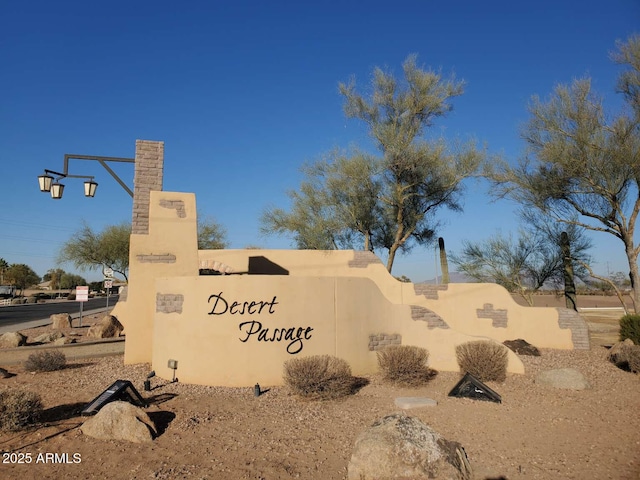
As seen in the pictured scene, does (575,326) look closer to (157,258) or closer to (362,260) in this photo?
(362,260)

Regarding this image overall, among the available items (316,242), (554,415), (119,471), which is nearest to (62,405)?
(119,471)

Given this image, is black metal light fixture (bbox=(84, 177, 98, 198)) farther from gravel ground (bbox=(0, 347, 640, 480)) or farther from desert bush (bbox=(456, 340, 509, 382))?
desert bush (bbox=(456, 340, 509, 382))

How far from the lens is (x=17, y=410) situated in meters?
6.33

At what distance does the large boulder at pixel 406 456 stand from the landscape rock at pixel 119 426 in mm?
3162

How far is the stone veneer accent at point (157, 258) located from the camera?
11.5 m

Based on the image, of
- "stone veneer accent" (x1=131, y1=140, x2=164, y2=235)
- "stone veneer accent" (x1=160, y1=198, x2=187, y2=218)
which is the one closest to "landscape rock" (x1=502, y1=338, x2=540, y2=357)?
"stone veneer accent" (x1=160, y1=198, x2=187, y2=218)

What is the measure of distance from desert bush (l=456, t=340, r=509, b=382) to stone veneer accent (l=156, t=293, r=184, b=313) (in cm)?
706

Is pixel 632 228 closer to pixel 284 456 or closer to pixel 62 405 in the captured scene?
pixel 284 456

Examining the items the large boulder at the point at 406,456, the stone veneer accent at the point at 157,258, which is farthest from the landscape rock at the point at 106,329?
the large boulder at the point at 406,456

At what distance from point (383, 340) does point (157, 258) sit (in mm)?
6457

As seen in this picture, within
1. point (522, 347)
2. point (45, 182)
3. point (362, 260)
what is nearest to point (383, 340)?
point (522, 347)

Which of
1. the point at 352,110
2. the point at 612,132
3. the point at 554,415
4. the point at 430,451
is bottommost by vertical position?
the point at 554,415

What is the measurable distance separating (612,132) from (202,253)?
645 inches

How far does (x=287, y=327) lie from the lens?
9812mm
